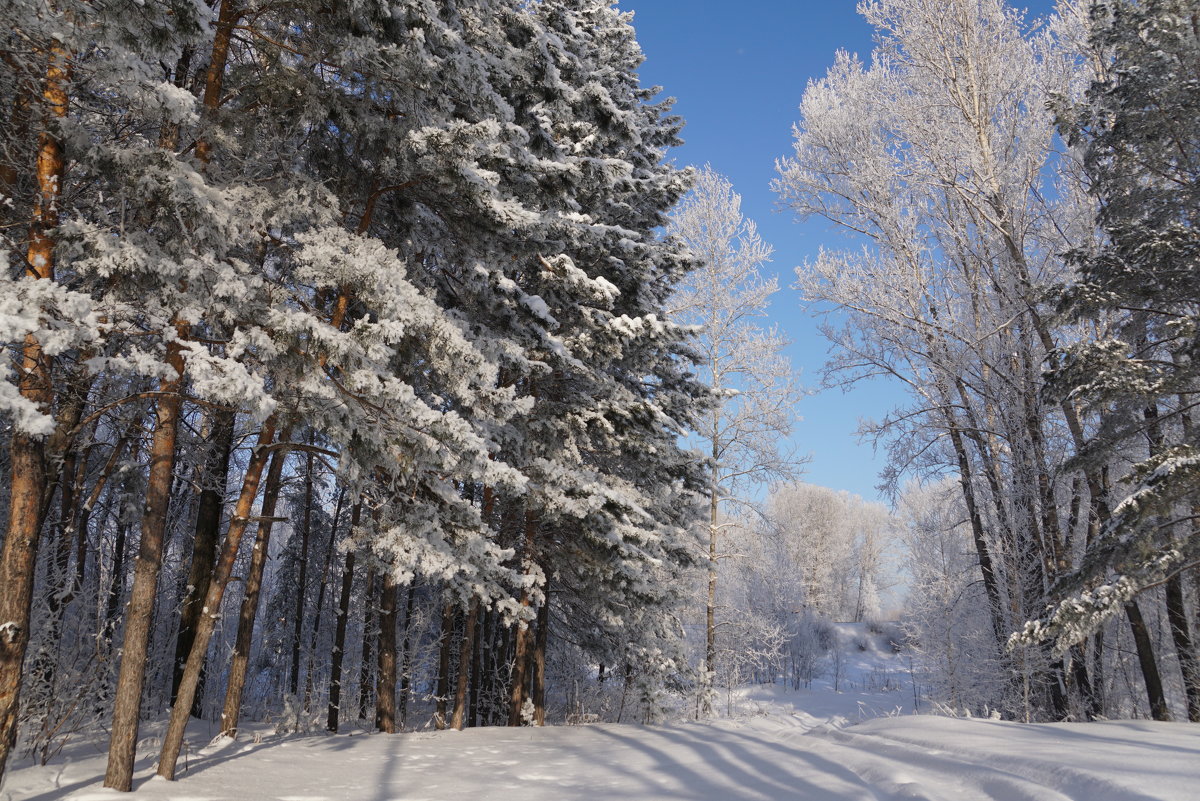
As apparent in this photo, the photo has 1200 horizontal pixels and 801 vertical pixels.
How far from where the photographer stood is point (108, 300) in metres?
5.03

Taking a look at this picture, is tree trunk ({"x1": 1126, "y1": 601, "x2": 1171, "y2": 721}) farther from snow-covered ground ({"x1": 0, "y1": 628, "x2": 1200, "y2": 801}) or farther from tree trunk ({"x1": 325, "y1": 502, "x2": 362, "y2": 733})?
tree trunk ({"x1": 325, "y1": 502, "x2": 362, "y2": 733})

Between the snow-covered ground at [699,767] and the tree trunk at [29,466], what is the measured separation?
1054mm

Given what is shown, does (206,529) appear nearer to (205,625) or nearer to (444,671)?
(444,671)

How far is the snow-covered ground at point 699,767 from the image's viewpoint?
15.1 ft

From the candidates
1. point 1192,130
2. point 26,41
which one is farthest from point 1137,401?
point 26,41

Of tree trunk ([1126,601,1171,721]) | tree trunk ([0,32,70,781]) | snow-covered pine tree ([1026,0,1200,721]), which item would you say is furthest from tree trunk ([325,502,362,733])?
tree trunk ([1126,601,1171,721])

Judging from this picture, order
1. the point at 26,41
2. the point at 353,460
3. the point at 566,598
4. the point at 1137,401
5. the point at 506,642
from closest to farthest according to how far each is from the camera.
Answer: the point at 26,41 → the point at 353,460 → the point at 1137,401 → the point at 566,598 → the point at 506,642

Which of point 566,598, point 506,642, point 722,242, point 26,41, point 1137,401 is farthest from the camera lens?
point 722,242

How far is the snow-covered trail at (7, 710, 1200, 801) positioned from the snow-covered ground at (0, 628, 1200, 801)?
2 centimetres

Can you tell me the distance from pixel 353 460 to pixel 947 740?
6344mm

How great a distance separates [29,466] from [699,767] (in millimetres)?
6031

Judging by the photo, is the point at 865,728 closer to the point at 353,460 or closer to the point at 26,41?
the point at 353,460

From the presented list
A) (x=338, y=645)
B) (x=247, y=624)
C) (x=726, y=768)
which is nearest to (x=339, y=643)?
(x=338, y=645)

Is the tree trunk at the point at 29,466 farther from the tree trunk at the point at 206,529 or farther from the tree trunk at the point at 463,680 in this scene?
the tree trunk at the point at 463,680
